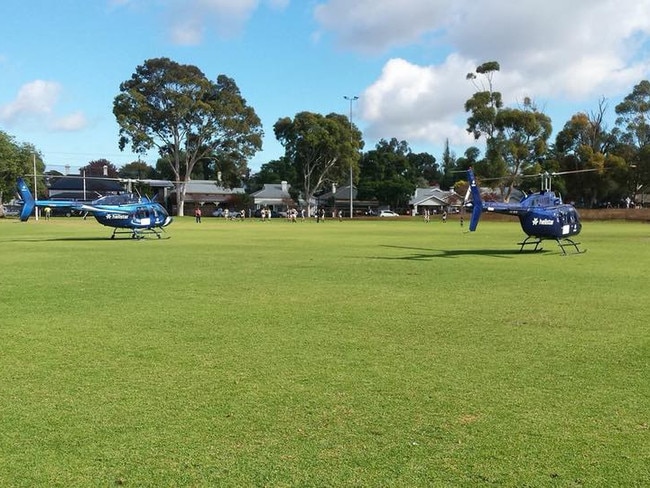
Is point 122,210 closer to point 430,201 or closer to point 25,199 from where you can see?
point 25,199

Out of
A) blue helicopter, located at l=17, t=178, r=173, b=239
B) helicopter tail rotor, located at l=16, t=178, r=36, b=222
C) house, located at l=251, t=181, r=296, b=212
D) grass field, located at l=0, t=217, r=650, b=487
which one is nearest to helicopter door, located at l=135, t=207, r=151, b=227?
blue helicopter, located at l=17, t=178, r=173, b=239

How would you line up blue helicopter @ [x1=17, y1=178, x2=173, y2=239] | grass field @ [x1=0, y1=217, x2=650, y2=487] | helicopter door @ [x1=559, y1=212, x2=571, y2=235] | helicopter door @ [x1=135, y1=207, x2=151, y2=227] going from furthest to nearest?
helicopter door @ [x1=135, y1=207, x2=151, y2=227], blue helicopter @ [x1=17, y1=178, x2=173, y2=239], helicopter door @ [x1=559, y1=212, x2=571, y2=235], grass field @ [x1=0, y1=217, x2=650, y2=487]

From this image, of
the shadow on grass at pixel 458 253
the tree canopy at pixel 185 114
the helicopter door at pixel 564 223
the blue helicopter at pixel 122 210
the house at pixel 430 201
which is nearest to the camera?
the shadow on grass at pixel 458 253

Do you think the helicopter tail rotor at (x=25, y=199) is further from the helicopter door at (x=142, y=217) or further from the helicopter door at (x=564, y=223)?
the helicopter door at (x=564, y=223)

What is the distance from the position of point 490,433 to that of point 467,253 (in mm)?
16961

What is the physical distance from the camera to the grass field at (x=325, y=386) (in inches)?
156

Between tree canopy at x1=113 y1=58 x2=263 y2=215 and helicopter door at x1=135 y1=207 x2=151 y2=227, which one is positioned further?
tree canopy at x1=113 y1=58 x2=263 y2=215

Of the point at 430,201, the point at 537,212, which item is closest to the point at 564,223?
the point at 537,212

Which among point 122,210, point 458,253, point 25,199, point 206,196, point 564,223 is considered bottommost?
point 458,253

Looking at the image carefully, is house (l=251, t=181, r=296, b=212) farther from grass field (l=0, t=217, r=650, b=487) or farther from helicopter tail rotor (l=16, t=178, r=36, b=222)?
grass field (l=0, t=217, r=650, b=487)

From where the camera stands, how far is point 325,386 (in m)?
5.59

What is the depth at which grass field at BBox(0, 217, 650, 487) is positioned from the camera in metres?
3.96

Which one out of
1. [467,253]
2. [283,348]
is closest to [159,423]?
[283,348]

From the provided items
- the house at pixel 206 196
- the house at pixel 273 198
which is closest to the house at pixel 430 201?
the house at pixel 273 198
